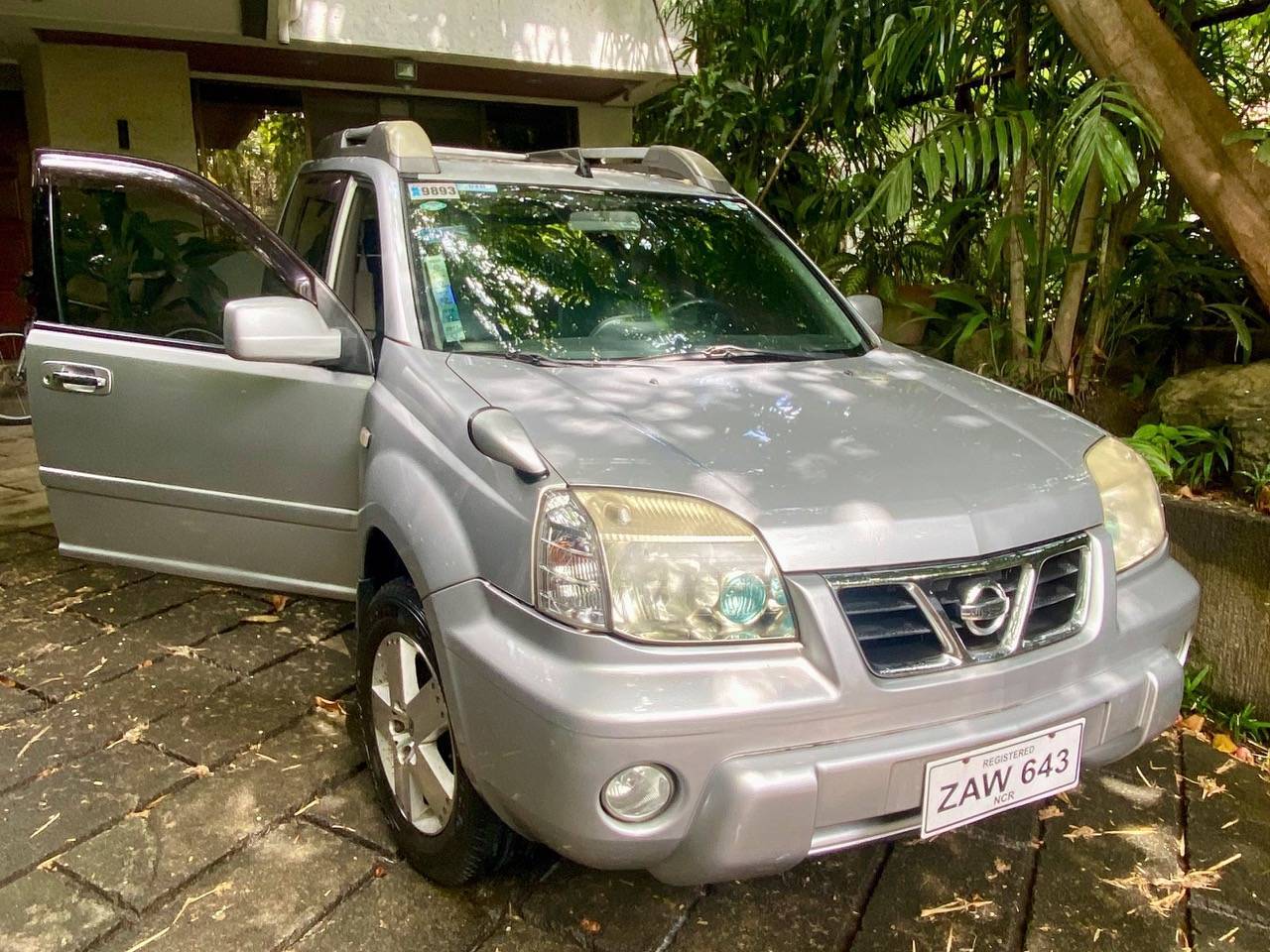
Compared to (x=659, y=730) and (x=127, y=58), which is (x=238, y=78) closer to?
Result: (x=127, y=58)

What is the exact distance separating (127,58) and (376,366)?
244 inches

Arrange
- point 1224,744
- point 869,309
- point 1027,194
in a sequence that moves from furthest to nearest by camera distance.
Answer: point 1027,194
point 869,309
point 1224,744

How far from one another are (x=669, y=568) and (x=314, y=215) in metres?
2.40

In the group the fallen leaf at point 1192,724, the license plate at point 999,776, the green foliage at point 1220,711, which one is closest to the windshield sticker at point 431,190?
the license plate at point 999,776

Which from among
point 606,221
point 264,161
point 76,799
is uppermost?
point 264,161

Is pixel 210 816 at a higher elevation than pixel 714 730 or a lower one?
lower

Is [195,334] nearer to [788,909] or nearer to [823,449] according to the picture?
[823,449]

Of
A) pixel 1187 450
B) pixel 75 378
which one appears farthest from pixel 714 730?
pixel 1187 450

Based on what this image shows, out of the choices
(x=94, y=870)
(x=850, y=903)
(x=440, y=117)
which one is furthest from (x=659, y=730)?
(x=440, y=117)

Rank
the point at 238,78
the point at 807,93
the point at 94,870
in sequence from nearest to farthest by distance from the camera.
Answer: the point at 94,870, the point at 807,93, the point at 238,78

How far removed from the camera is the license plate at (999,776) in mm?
1741

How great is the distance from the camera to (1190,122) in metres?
3.32

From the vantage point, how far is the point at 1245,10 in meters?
3.66

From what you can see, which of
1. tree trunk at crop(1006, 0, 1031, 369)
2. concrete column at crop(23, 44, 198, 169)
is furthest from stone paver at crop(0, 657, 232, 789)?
concrete column at crop(23, 44, 198, 169)
